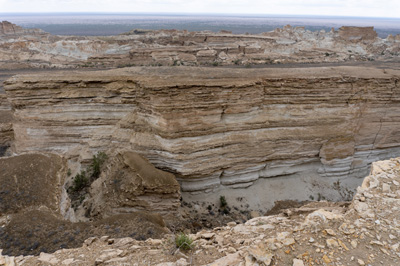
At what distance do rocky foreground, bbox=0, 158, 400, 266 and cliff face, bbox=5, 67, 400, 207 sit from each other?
218 inches

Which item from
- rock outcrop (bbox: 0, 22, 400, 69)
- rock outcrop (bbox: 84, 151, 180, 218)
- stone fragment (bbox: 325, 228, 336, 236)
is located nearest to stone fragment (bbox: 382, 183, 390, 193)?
stone fragment (bbox: 325, 228, 336, 236)

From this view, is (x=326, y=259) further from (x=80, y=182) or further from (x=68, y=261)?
(x=80, y=182)

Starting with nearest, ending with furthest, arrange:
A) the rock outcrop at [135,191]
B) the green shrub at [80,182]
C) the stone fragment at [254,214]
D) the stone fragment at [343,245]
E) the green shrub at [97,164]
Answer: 1. the stone fragment at [343,245]
2. the rock outcrop at [135,191]
3. the stone fragment at [254,214]
4. the green shrub at [80,182]
5. the green shrub at [97,164]

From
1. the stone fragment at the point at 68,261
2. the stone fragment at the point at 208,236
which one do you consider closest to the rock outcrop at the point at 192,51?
the stone fragment at the point at 208,236

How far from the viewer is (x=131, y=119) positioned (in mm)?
11781

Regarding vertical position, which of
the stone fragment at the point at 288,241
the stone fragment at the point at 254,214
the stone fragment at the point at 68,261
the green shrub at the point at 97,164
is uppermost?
the stone fragment at the point at 288,241

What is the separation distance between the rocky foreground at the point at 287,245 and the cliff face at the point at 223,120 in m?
5.53

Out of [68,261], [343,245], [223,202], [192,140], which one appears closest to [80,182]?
[192,140]

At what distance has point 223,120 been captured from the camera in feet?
38.2

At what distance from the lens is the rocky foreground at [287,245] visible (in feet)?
15.8

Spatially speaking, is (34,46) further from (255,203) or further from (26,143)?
(255,203)

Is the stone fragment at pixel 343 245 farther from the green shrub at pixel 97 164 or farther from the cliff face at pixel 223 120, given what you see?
the green shrub at pixel 97 164

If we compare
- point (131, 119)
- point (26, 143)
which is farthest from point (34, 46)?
point (131, 119)

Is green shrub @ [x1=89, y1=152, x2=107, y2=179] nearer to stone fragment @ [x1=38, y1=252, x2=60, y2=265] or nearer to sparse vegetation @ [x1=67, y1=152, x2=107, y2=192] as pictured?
sparse vegetation @ [x1=67, y1=152, x2=107, y2=192]
